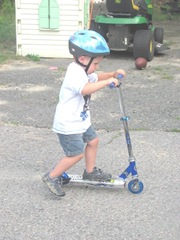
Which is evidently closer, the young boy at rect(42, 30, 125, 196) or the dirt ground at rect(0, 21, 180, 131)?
the young boy at rect(42, 30, 125, 196)

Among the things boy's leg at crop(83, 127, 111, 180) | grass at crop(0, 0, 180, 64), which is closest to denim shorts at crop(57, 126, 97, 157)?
boy's leg at crop(83, 127, 111, 180)

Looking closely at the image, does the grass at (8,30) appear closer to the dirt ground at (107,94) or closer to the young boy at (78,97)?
the dirt ground at (107,94)

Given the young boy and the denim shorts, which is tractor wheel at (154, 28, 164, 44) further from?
the denim shorts

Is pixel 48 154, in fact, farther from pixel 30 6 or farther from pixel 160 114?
pixel 30 6

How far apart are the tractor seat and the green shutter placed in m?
1.05

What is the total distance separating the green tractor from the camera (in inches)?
356

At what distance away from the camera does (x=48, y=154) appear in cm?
457

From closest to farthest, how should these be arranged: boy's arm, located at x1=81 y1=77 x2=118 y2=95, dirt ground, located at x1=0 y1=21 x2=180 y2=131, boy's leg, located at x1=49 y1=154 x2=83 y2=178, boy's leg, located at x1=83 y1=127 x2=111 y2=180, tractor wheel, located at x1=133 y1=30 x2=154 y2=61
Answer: boy's arm, located at x1=81 y1=77 x2=118 y2=95
boy's leg, located at x1=49 y1=154 x2=83 y2=178
boy's leg, located at x1=83 y1=127 x2=111 y2=180
dirt ground, located at x1=0 y1=21 x2=180 y2=131
tractor wheel, located at x1=133 y1=30 x2=154 y2=61

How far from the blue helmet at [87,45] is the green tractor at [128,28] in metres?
5.57

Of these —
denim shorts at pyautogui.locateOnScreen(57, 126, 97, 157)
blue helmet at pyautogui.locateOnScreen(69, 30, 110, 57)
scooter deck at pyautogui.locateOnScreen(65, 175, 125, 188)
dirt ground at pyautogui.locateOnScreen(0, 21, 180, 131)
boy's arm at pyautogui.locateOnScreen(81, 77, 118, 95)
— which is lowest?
dirt ground at pyautogui.locateOnScreen(0, 21, 180, 131)

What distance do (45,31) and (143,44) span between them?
188cm

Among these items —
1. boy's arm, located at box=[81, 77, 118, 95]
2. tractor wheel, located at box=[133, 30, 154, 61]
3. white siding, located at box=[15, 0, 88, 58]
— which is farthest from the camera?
white siding, located at box=[15, 0, 88, 58]

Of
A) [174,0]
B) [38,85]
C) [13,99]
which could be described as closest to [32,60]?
[38,85]

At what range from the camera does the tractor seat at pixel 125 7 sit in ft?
29.9
